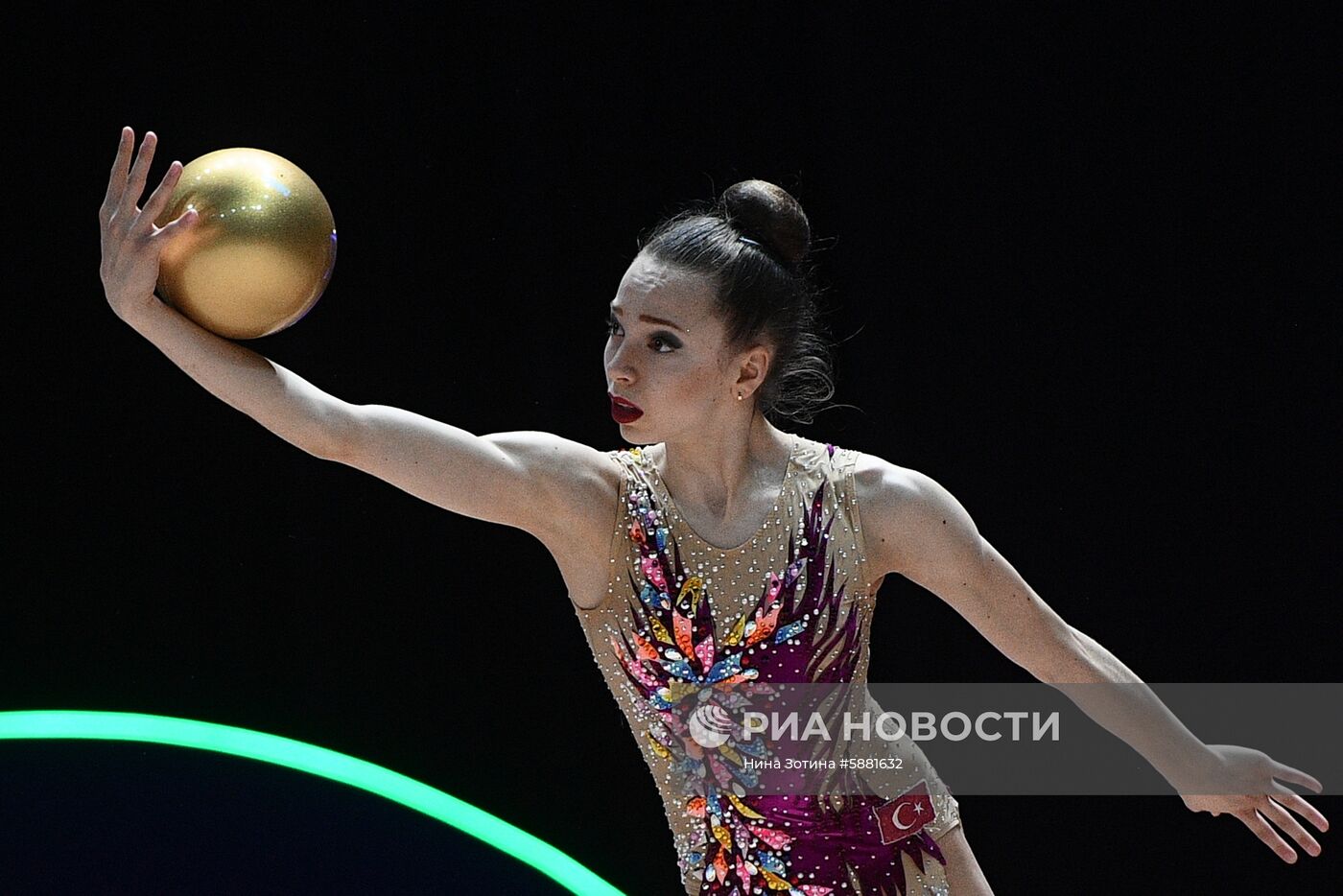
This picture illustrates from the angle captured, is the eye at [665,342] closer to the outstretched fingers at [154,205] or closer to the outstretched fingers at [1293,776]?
the outstretched fingers at [154,205]

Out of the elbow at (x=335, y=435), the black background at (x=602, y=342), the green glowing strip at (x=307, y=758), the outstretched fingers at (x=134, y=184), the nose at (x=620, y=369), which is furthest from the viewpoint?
the black background at (x=602, y=342)

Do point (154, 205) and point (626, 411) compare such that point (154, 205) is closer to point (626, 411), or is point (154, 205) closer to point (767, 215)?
point (626, 411)

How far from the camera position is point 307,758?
264 cm

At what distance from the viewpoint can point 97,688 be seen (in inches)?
112

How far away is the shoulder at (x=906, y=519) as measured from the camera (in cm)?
226

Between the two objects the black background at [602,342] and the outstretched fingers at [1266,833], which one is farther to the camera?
the black background at [602,342]

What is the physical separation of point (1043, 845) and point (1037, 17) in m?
1.56

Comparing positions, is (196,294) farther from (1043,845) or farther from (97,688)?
(1043,845)

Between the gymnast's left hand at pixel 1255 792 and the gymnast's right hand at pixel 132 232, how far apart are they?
60.2 inches

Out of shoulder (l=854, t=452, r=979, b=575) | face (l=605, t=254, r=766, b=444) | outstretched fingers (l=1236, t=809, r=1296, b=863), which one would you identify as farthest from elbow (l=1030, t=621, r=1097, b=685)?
face (l=605, t=254, r=766, b=444)

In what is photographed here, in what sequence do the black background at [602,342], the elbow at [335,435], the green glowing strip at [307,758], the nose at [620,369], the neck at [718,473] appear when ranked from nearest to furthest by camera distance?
the elbow at [335,435] < the nose at [620,369] < the neck at [718,473] < the green glowing strip at [307,758] < the black background at [602,342]

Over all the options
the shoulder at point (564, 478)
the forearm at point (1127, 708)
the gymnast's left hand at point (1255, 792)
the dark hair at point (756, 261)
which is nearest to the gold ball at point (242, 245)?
the shoulder at point (564, 478)

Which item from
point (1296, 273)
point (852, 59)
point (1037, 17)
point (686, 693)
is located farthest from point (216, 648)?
point (1296, 273)

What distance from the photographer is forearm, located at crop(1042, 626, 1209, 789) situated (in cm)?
232
